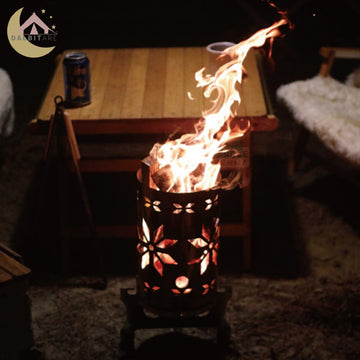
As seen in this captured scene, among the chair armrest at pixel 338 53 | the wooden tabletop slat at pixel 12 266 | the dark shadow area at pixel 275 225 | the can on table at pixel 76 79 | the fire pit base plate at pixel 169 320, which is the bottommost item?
the dark shadow area at pixel 275 225

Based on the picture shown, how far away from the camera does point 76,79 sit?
2389 millimetres

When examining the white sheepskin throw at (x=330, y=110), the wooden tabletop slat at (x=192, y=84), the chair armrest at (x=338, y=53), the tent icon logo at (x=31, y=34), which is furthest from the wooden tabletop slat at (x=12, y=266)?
the tent icon logo at (x=31, y=34)

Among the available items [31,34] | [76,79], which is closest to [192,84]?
[76,79]

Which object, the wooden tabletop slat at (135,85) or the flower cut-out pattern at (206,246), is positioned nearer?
the flower cut-out pattern at (206,246)

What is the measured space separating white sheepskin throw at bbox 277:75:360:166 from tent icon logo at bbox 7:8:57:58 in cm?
198

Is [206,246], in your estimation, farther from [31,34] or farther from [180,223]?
[31,34]

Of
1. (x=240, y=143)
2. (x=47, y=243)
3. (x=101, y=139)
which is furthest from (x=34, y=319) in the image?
(x=101, y=139)

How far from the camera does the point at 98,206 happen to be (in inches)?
125

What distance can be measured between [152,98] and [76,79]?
1.16 feet

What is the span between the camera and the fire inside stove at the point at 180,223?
1.93m

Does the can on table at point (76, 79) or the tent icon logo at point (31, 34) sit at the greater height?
the can on table at point (76, 79)

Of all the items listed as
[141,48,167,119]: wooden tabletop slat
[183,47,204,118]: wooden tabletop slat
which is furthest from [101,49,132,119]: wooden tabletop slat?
[183,47,204,118]: wooden tabletop slat

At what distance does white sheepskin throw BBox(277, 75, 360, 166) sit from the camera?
266 cm

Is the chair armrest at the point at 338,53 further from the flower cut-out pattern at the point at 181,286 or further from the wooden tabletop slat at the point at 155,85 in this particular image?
the flower cut-out pattern at the point at 181,286
